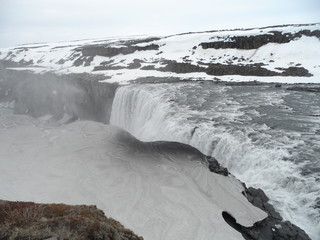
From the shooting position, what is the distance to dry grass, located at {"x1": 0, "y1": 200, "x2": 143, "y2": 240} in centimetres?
567

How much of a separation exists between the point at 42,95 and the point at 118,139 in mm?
31712

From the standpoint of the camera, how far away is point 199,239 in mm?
9094

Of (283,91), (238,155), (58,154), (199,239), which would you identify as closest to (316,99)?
(283,91)

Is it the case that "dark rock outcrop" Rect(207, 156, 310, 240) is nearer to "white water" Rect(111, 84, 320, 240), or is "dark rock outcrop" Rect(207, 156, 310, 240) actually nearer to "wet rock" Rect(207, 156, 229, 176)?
"white water" Rect(111, 84, 320, 240)

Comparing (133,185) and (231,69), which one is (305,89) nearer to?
(231,69)

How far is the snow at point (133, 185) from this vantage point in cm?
1002

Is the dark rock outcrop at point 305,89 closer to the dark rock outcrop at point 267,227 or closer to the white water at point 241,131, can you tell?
the white water at point 241,131

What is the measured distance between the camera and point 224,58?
1797 inches

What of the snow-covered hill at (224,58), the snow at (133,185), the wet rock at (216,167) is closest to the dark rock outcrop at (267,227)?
the snow at (133,185)

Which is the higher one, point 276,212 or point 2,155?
point 276,212

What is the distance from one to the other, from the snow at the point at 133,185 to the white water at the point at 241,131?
1.35m

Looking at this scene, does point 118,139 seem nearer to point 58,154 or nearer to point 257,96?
point 58,154

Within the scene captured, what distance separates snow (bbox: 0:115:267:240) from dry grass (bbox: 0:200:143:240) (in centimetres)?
326

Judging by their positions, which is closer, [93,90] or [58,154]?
[58,154]
